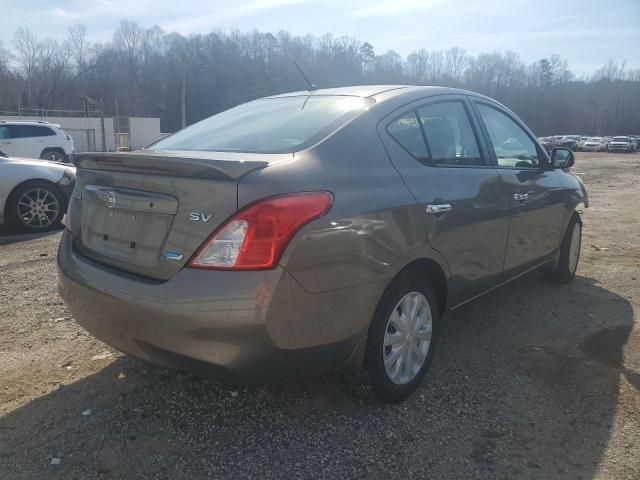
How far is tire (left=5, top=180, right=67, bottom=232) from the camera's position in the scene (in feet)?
22.8

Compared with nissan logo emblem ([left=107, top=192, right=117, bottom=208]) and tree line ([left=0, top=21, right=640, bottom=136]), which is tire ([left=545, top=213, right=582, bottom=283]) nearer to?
nissan logo emblem ([left=107, top=192, right=117, bottom=208])

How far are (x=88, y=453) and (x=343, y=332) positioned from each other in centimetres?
125

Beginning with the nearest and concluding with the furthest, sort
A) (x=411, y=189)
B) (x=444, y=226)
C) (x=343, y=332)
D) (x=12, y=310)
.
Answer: (x=343, y=332) → (x=411, y=189) → (x=444, y=226) → (x=12, y=310)

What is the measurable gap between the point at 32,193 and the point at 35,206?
180 mm

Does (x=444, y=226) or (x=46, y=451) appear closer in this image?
(x=46, y=451)

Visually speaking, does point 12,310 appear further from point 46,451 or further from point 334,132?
point 334,132

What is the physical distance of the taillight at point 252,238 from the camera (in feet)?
6.72

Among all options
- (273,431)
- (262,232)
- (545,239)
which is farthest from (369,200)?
(545,239)

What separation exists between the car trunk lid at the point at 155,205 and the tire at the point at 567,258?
11.1 ft

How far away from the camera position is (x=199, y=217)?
2.13 metres

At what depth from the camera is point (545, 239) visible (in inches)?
167

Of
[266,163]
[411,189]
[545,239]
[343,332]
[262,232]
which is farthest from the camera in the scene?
[545,239]

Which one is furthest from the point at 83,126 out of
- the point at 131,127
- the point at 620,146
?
the point at 620,146

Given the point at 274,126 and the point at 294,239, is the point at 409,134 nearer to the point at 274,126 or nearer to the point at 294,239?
the point at 274,126
